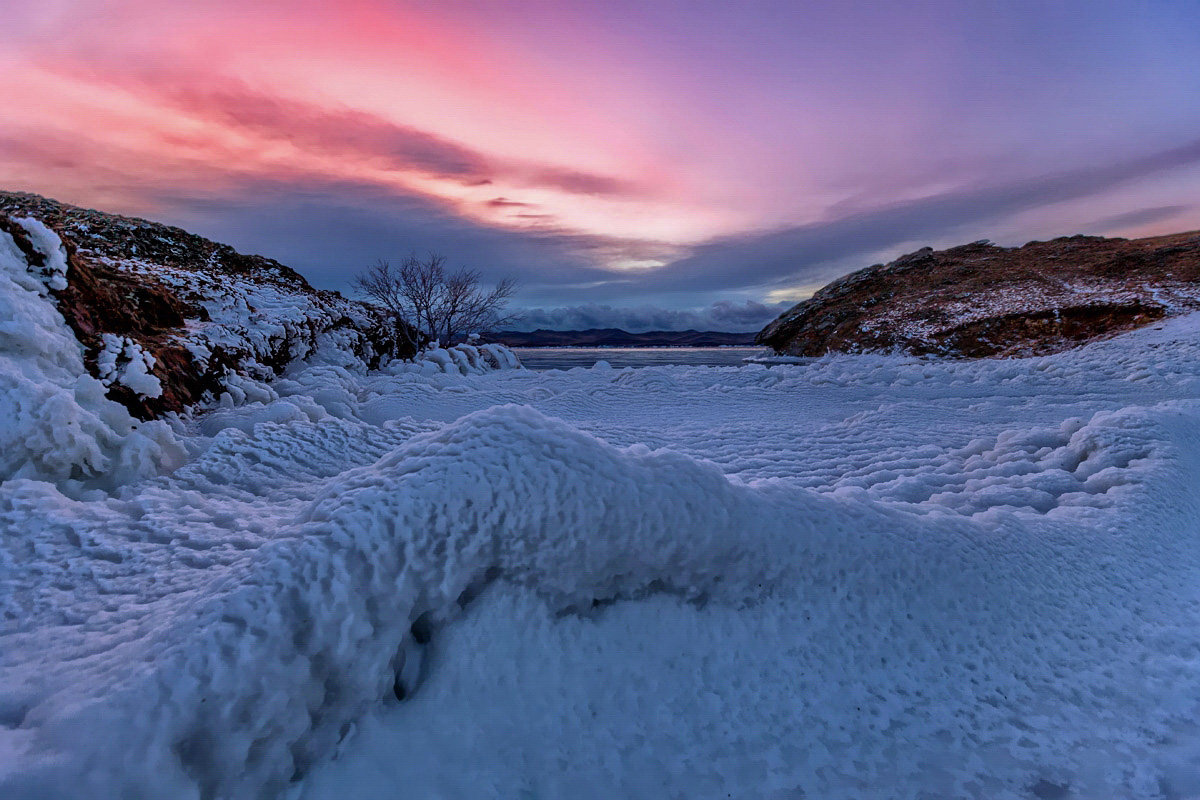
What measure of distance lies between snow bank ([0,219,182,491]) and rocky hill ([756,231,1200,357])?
17.7m

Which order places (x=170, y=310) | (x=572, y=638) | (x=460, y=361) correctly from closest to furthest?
1. (x=572, y=638)
2. (x=170, y=310)
3. (x=460, y=361)

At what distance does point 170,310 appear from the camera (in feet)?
16.1

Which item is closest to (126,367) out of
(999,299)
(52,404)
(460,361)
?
(52,404)

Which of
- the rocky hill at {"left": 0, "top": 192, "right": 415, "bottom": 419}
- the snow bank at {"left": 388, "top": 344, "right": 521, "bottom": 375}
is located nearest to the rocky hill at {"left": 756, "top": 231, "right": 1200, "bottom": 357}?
the snow bank at {"left": 388, "top": 344, "right": 521, "bottom": 375}

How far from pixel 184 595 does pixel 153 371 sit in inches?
106

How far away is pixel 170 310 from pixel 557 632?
5.64 m

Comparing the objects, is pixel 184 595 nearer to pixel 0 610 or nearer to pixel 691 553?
pixel 0 610

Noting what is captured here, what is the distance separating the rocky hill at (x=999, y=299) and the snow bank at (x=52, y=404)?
58.0 feet

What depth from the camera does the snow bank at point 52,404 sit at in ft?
5.80

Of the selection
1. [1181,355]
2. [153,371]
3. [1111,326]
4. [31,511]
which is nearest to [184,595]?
[31,511]

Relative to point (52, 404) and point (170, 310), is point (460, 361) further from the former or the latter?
point (52, 404)

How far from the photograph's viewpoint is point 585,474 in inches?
56.8

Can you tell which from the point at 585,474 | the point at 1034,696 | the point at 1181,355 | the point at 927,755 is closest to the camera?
the point at 927,755

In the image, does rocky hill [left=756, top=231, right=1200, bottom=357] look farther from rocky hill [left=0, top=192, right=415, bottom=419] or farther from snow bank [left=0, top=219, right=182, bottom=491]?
snow bank [left=0, top=219, right=182, bottom=491]
